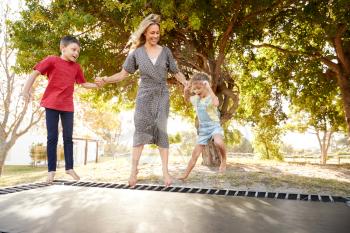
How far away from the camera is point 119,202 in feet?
10.5

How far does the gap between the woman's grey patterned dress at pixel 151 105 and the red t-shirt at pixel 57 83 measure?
2.51 feet

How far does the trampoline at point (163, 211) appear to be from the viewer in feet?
7.36

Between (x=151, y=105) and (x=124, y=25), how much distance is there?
214 inches

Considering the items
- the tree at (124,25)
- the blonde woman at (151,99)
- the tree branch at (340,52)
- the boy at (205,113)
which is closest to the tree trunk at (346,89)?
the tree branch at (340,52)

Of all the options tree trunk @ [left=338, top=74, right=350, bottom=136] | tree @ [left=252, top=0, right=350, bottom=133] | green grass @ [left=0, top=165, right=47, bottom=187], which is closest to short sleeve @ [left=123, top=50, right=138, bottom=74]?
tree @ [left=252, top=0, right=350, bottom=133]

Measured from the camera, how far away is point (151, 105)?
3.49 m

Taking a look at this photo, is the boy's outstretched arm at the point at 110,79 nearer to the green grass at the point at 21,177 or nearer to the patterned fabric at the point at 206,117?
the patterned fabric at the point at 206,117

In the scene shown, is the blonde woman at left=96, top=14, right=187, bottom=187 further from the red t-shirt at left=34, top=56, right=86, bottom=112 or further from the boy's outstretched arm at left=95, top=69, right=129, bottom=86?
the red t-shirt at left=34, top=56, right=86, bottom=112

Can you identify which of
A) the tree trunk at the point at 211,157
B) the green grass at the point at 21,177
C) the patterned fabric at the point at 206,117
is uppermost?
the patterned fabric at the point at 206,117

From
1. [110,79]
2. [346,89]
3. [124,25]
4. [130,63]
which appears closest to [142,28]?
[130,63]

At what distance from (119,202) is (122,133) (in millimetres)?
31384

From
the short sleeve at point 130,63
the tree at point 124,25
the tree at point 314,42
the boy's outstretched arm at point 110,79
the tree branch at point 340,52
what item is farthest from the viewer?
the tree branch at point 340,52

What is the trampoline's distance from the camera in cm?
224

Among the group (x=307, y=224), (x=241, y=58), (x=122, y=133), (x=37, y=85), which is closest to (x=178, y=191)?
(x=307, y=224)
